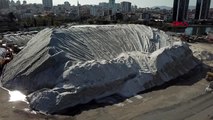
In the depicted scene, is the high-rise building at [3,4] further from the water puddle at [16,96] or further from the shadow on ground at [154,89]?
the shadow on ground at [154,89]

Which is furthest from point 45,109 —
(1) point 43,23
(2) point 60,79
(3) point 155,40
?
(1) point 43,23

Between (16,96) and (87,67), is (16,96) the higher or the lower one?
the lower one

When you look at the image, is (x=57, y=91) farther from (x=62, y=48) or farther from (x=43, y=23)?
(x=43, y=23)

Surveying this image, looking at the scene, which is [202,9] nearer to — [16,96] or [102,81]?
[102,81]

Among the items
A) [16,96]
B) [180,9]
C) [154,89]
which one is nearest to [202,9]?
[180,9]

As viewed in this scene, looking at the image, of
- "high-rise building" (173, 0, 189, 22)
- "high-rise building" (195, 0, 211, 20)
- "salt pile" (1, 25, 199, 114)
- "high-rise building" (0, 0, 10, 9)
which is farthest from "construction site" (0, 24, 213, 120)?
"high-rise building" (0, 0, 10, 9)

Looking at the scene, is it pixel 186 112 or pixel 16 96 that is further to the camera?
pixel 16 96
